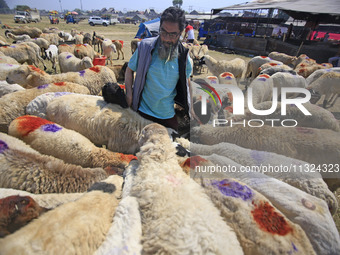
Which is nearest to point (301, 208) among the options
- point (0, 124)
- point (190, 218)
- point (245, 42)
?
point (190, 218)

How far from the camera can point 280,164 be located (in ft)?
7.92

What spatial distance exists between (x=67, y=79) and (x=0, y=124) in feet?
7.15

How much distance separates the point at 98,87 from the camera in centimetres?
551

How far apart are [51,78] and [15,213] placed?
4602 mm

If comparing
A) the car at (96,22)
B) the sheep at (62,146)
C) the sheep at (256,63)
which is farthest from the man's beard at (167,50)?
the car at (96,22)

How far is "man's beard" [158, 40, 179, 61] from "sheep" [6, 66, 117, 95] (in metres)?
3.74

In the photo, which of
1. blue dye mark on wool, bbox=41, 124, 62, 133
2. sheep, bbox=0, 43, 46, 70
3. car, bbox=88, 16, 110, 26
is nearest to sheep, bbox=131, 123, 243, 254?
blue dye mark on wool, bbox=41, 124, 62, 133

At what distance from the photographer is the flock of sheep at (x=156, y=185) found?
1423 mm

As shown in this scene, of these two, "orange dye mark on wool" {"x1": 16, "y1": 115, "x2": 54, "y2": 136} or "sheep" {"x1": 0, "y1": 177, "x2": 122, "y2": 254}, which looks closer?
"sheep" {"x1": 0, "y1": 177, "x2": 122, "y2": 254}

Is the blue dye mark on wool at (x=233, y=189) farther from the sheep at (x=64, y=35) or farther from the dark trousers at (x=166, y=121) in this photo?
the sheep at (x=64, y=35)

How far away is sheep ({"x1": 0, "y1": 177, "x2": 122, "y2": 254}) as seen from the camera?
1.22 metres

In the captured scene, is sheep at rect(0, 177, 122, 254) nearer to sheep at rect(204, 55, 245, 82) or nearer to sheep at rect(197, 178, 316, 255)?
sheep at rect(197, 178, 316, 255)

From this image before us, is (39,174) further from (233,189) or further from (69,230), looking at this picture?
(233,189)

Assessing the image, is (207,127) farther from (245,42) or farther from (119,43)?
(245,42)
